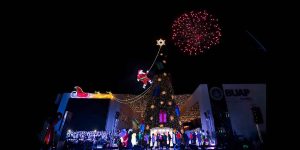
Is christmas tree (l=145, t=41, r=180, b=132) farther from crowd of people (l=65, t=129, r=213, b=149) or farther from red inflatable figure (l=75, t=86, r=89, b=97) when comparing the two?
red inflatable figure (l=75, t=86, r=89, b=97)

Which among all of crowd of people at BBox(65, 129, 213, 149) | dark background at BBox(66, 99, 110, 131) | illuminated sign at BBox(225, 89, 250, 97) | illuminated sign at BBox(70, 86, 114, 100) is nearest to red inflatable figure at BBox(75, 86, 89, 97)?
illuminated sign at BBox(70, 86, 114, 100)

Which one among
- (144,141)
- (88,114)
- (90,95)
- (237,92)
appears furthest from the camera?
(90,95)

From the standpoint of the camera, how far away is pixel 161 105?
2055cm

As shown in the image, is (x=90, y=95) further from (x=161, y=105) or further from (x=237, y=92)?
(x=237, y=92)

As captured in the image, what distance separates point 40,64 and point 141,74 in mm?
15310

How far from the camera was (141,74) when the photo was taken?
734 inches

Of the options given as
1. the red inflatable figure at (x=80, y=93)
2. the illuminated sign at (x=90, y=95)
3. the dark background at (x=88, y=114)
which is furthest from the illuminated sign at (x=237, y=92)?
the red inflatable figure at (x=80, y=93)

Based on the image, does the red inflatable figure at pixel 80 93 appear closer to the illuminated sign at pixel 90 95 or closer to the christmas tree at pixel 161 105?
the illuminated sign at pixel 90 95

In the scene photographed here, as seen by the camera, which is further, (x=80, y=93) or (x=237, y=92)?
(x=80, y=93)

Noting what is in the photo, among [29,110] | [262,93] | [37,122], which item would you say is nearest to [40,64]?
[29,110]

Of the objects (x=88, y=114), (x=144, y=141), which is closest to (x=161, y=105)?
(x=144, y=141)

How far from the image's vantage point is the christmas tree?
64.4 ft

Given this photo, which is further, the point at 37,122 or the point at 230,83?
the point at 230,83

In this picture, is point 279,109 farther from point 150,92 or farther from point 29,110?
point 150,92
